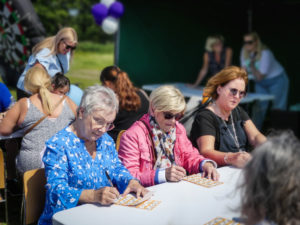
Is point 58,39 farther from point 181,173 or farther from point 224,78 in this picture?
point 181,173

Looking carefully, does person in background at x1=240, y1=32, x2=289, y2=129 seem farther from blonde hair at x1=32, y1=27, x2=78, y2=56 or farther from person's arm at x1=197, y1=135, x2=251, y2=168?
person's arm at x1=197, y1=135, x2=251, y2=168

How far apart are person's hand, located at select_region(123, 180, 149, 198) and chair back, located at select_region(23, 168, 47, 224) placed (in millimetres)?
456

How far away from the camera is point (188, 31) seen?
9547 mm

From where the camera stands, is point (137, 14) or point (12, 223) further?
point (137, 14)

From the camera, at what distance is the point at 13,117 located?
2.96m

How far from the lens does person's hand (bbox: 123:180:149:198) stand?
187cm

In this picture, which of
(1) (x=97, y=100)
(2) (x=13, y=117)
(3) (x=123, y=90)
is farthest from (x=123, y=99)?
(1) (x=97, y=100)

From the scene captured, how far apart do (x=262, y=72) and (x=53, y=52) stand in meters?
3.85

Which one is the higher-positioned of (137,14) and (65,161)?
(137,14)

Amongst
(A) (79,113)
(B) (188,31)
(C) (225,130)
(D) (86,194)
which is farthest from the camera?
(B) (188,31)

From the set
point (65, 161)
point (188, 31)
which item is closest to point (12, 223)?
point (65, 161)

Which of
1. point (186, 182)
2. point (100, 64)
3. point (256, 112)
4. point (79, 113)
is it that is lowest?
point (100, 64)

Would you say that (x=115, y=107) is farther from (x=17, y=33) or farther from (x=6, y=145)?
(x=17, y=33)

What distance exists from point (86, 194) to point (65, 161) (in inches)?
8.2
